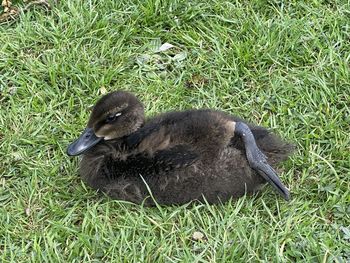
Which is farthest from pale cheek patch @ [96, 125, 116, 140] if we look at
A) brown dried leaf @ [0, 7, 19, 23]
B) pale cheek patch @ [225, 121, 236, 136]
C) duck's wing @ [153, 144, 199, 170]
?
brown dried leaf @ [0, 7, 19, 23]

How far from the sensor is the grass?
365 cm

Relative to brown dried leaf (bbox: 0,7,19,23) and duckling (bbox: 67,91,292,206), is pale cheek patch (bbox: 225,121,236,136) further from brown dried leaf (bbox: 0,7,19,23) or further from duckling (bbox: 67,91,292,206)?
brown dried leaf (bbox: 0,7,19,23)

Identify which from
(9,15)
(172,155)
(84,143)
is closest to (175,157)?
(172,155)

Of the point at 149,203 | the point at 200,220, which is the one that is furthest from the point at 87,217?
the point at 200,220

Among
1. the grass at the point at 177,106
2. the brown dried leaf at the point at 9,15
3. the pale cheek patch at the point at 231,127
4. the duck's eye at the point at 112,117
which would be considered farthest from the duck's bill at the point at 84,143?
the brown dried leaf at the point at 9,15

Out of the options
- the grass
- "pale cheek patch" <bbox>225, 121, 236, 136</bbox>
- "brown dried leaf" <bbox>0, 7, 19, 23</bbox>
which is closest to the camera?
the grass

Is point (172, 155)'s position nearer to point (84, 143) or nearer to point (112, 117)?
point (112, 117)

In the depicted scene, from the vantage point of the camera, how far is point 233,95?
448cm

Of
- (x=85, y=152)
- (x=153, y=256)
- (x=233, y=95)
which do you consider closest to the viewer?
(x=153, y=256)

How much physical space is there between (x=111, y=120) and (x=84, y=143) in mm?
200

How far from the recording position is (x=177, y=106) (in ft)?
14.5

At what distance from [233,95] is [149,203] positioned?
1.04 metres

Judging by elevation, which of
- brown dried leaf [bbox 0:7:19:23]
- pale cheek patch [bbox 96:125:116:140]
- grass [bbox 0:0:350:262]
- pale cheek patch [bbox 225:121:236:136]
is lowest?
grass [bbox 0:0:350:262]

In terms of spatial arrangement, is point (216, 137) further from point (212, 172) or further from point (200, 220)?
point (200, 220)
